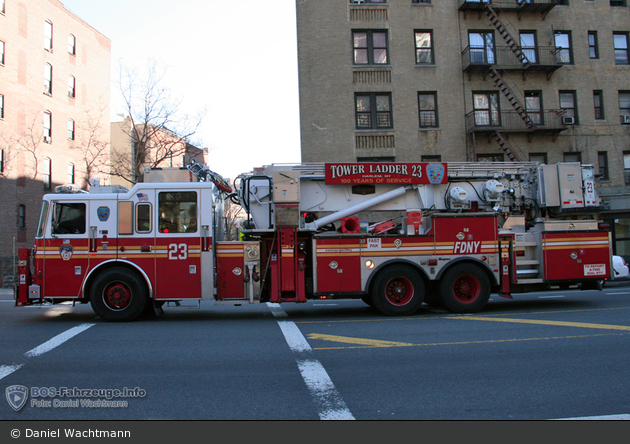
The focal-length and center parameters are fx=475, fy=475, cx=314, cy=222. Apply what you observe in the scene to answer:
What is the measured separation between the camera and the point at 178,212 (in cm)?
965

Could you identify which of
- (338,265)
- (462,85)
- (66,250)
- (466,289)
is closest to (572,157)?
(462,85)

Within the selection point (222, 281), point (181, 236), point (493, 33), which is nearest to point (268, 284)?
point (222, 281)

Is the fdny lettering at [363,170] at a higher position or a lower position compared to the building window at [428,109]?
lower

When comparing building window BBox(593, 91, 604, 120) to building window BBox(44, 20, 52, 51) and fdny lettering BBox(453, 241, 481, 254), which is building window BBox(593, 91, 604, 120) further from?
building window BBox(44, 20, 52, 51)

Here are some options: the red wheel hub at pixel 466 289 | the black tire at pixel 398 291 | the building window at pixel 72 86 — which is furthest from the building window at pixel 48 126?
the red wheel hub at pixel 466 289

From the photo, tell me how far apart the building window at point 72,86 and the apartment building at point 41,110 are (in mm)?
57

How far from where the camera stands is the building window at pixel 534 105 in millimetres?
23969

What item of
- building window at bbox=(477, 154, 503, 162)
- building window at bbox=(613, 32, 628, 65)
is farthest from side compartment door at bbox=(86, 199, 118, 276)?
building window at bbox=(613, 32, 628, 65)

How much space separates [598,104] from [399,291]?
69.0ft

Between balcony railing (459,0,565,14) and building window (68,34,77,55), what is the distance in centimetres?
2733

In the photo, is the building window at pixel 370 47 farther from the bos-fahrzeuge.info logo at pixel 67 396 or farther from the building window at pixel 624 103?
the bos-fahrzeuge.info logo at pixel 67 396

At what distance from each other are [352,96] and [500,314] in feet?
49.5

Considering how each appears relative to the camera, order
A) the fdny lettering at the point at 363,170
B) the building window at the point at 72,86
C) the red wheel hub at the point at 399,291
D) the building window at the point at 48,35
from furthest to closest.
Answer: the building window at the point at 72,86 → the building window at the point at 48,35 → the fdny lettering at the point at 363,170 → the red wheel hub at the point at 399,291

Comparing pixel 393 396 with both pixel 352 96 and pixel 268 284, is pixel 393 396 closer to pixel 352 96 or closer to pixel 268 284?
pixel 268 284
